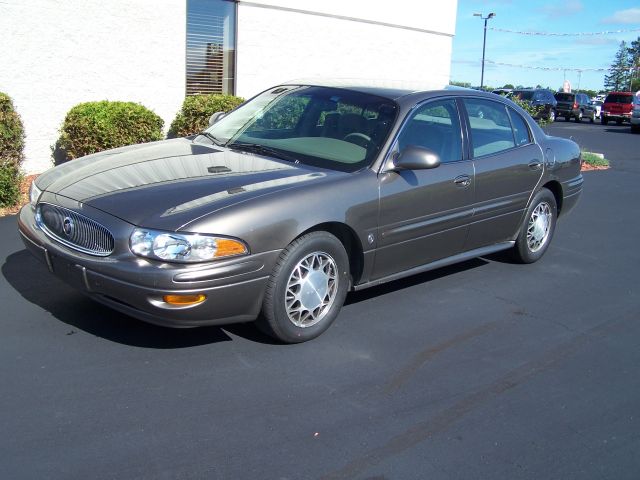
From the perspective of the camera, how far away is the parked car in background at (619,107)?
38.6m

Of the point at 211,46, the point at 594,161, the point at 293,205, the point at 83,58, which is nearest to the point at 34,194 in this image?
the point at 293,205

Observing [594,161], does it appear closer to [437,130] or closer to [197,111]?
[197,111]

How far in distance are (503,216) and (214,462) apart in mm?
3692

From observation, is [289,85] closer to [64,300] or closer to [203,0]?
[64,300]

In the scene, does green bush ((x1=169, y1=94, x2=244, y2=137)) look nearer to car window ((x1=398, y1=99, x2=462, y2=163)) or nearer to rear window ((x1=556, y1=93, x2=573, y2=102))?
car window ((x1=398, y1=99, x2=462, y2=163))

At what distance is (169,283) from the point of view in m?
3.73

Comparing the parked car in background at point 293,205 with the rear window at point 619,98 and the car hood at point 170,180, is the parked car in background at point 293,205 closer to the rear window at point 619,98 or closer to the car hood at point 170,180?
the car hood at point 170,180

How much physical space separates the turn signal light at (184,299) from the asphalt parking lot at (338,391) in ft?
1.40

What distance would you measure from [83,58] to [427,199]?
689 centimetres

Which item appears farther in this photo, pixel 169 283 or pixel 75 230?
pixel 75 230

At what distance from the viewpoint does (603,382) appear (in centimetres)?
420

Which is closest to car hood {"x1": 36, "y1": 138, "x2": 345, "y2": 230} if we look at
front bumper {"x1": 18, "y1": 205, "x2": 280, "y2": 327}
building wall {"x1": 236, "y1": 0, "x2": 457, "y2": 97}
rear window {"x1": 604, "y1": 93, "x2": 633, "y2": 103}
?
front bumper {"x1": 18, "y1": 205, "x2": 280, "y2": 327}

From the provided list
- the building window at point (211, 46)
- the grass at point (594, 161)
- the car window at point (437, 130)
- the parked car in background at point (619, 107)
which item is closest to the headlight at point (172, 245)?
the car window at point (437, 130)

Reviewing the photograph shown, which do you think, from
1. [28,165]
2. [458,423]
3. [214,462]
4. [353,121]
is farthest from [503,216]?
[28,165]
